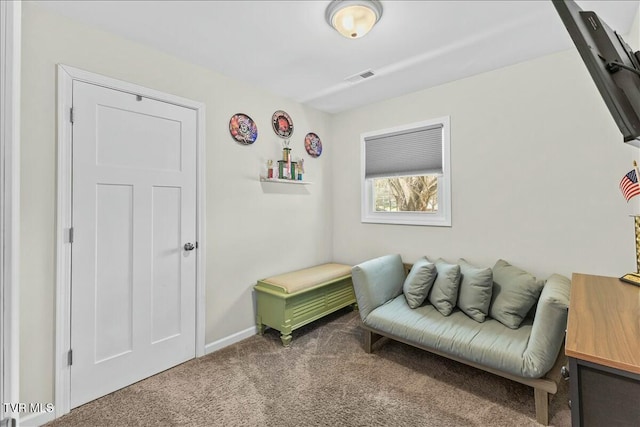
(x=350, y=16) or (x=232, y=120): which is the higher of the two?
(x=350, y=16)

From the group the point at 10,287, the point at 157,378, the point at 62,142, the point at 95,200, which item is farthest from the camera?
the point at 157,378

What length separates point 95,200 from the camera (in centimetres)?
199

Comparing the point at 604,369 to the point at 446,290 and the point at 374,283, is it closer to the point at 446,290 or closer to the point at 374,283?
the point at 446,290

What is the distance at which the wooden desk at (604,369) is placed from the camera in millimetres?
842

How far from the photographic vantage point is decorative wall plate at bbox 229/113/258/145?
109 inches

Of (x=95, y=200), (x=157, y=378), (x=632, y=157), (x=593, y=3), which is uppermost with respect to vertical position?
(x=593, y=3)

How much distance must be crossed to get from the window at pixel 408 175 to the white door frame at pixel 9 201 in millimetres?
3007

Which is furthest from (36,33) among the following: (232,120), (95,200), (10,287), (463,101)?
(463,101)

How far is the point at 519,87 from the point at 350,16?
5.58ft

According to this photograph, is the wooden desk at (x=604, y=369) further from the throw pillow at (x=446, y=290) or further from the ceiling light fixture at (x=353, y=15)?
the ceiling light fixture at (x=353, y=15)

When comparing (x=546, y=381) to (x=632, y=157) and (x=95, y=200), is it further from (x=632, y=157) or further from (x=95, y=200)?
(x=95, y=200)

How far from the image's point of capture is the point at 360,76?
2.75 m

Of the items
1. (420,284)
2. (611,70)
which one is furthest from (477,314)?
(611,70)

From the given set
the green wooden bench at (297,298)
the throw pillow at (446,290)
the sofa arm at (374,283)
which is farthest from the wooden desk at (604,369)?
the green wooden bench at (297,298)
